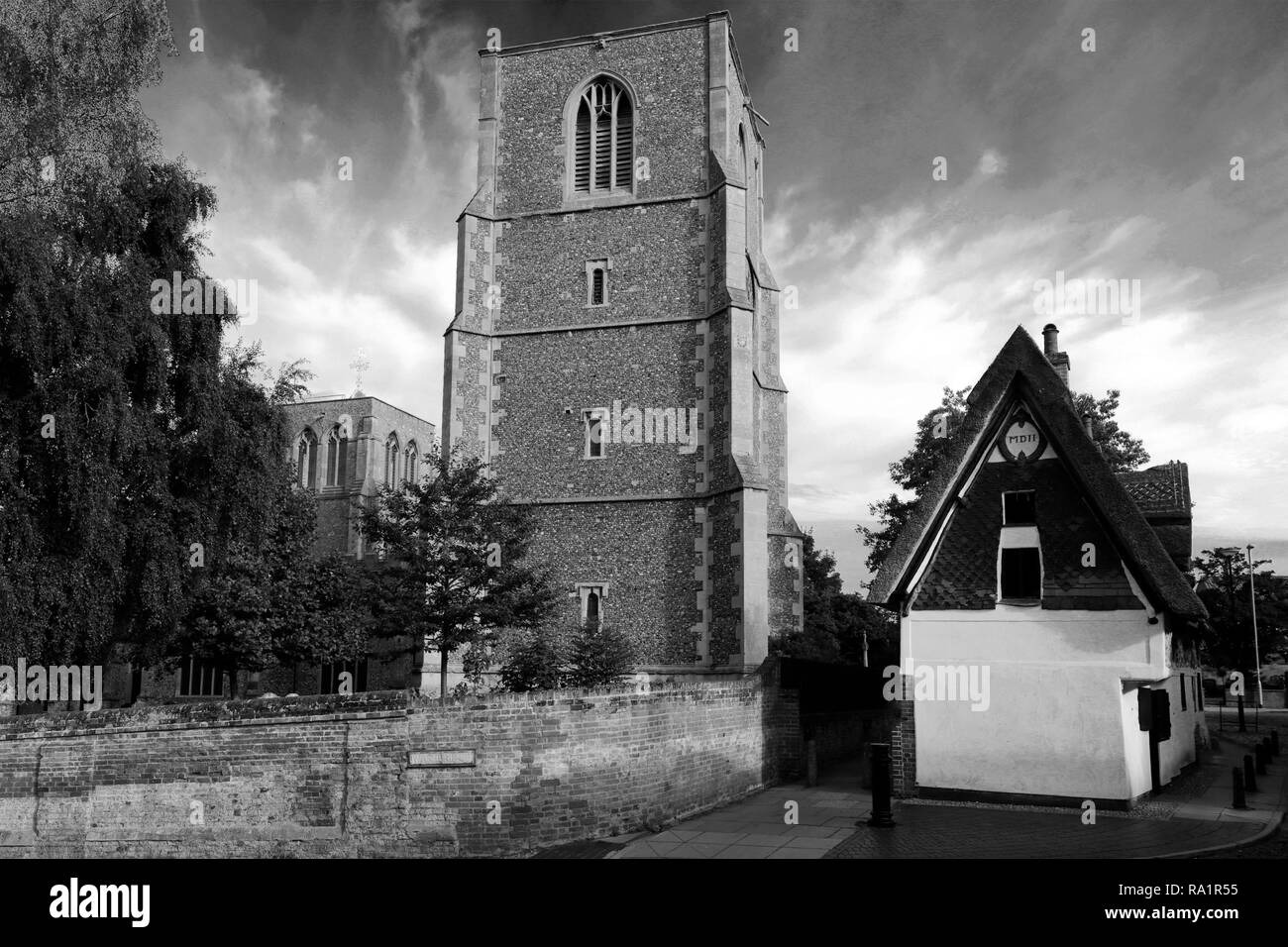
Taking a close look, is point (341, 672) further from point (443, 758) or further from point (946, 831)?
point (946, 831)

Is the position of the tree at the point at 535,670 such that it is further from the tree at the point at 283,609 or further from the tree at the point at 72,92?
the tree at the point at 72,92

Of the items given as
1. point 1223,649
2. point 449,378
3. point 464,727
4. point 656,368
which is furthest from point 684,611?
point 1223,649

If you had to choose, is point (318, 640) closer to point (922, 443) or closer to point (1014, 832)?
point (922, 443)

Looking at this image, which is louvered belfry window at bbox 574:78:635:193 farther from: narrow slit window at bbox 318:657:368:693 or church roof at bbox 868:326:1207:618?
narrow slit window at bbox 318:657:368:693

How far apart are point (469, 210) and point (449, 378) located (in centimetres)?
491

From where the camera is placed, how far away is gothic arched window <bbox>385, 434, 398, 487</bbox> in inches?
2013

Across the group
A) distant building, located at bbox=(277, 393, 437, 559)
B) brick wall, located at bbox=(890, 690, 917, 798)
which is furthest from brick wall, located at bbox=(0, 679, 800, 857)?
distant building, located at bbox=(277, 393, 437, 559)

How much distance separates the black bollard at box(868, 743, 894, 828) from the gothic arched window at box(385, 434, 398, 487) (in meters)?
40.7

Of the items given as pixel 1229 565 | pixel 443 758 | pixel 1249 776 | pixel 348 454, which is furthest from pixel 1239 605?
pixel 443 758

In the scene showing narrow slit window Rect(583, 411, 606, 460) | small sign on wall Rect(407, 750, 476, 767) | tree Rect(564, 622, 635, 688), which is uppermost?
narrow slit window Rect(583, 411, 606, 460)

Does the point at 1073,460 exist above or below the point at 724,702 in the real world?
above
